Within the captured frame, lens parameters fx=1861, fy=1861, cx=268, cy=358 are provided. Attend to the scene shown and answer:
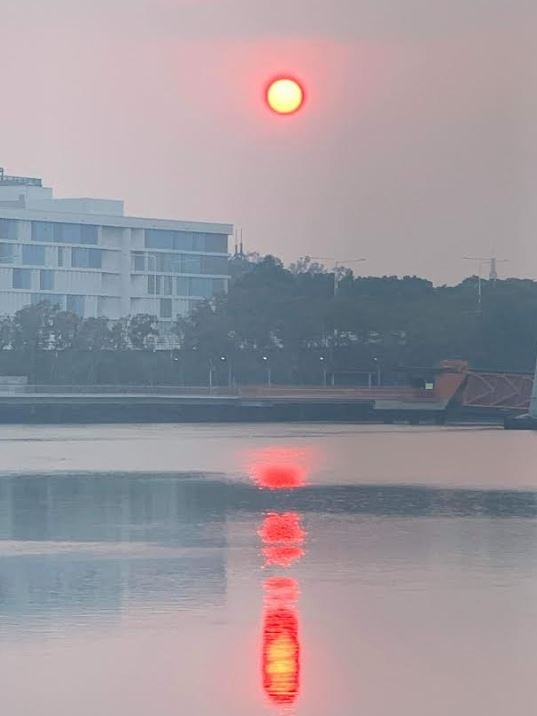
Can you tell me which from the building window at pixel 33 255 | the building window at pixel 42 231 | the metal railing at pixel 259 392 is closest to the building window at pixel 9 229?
the building window at pixel 33 255

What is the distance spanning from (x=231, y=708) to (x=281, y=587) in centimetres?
472

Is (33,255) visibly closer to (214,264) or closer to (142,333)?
(214,264)

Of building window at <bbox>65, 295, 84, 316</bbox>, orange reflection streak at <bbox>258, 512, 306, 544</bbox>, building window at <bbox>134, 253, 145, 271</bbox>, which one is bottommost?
orange reflection streak at <bbox>258, 512, 306, 544</bbox>

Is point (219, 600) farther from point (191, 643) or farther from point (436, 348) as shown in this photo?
point (436, 348)

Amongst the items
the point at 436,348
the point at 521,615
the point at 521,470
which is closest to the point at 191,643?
the point at 521,615

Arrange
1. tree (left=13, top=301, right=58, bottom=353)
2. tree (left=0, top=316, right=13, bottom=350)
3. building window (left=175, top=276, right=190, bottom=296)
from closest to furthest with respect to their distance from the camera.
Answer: tree (left=13, top=301, right=58, bottom=353) < tree (left=0, top=316, right=13, bottom=350) < building window (left=175, top=276, right=190, bottom=296)

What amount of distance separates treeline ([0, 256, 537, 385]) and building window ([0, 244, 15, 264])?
12494mm

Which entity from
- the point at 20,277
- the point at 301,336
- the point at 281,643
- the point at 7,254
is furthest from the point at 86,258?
the point at 281,643

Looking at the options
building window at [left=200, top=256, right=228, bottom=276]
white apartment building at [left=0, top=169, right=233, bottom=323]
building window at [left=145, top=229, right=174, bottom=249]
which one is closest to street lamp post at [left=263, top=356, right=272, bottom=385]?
white apartment building at [left=0, top=169, right=233, bottom=323]

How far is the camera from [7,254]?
340ft

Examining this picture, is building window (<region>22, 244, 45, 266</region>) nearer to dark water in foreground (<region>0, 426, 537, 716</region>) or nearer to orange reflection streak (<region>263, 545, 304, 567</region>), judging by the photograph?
dark water in foreground (<region>0, 426, 537, 716</region>)

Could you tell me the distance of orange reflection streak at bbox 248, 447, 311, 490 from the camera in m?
28.9

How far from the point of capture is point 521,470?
108ft

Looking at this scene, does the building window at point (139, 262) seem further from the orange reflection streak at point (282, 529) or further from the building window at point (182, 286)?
the orange reflection streak at point (282, 529)
